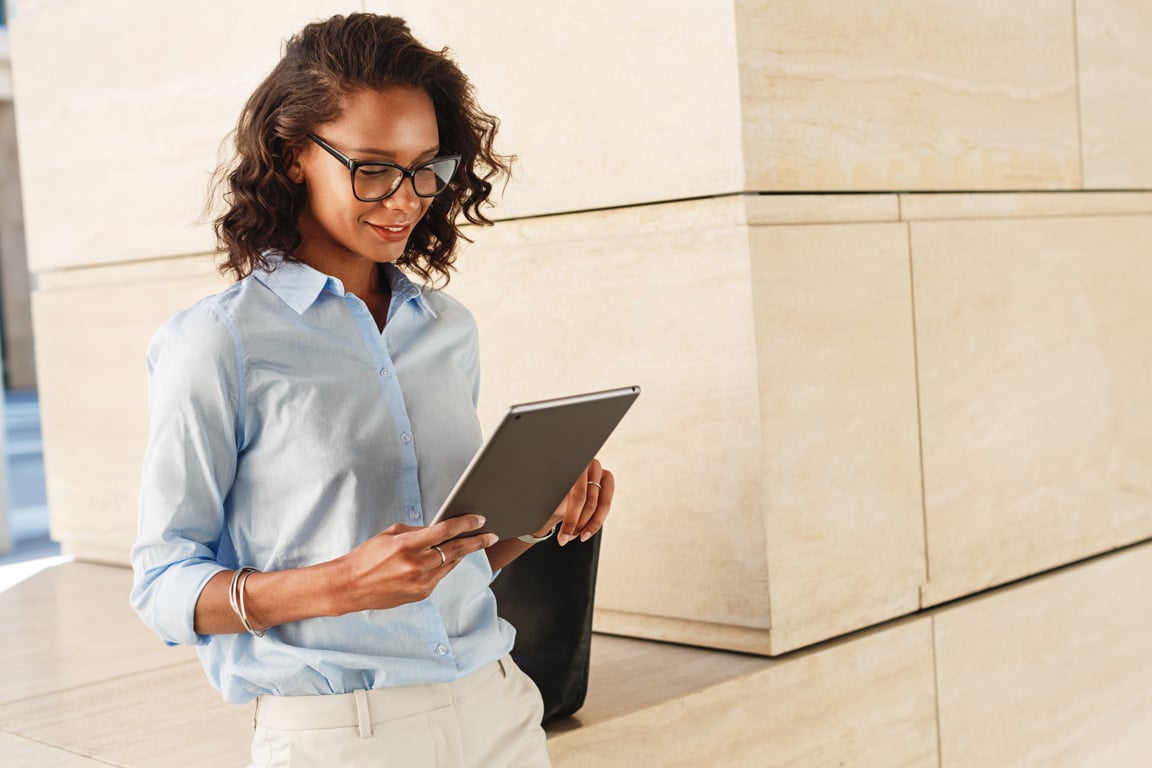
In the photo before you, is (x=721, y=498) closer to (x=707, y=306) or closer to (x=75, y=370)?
(x=707, y=306)

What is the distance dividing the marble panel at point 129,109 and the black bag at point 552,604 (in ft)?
7.13

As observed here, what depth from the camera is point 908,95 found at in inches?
148

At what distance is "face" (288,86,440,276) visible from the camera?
7.02 feet

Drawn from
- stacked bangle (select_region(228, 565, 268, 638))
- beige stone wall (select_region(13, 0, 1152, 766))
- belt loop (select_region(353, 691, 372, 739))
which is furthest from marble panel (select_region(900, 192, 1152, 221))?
stacked bangle (select_region(228, 565, 268, 638))

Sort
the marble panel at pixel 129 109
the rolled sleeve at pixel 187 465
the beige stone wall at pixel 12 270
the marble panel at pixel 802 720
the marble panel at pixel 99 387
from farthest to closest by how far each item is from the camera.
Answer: the beige stone wall at pixel 12 270, the marble panel at pixel 99 387, the marble panel at pixel 129 109, the marble panel at pixel 802 720, the rolled sleeve at pixel 187 465

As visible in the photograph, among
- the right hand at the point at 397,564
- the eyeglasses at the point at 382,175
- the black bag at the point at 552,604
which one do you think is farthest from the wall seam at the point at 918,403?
the right hand at the point at 397,564

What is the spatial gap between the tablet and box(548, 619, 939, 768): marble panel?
94 cm

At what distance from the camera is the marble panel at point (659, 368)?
134 inches

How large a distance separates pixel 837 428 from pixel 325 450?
5.96 ft

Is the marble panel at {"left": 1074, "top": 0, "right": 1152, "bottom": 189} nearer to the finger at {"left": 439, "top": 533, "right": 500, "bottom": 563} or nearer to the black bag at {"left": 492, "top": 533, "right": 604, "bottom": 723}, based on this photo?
the black bag at {"left": 492, "top": 533, "right": 604, "bottom": 723}

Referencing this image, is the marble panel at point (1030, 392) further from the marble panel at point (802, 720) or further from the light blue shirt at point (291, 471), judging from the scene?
the light blue shirt at point (291, 471)

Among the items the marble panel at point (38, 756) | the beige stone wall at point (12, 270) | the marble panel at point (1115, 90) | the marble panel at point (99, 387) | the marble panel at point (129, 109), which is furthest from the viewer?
the beige stone wall at point (12, 270)

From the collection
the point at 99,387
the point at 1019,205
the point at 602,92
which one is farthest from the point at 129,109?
the point at 1019,205

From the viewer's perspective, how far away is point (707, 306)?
135 inches
